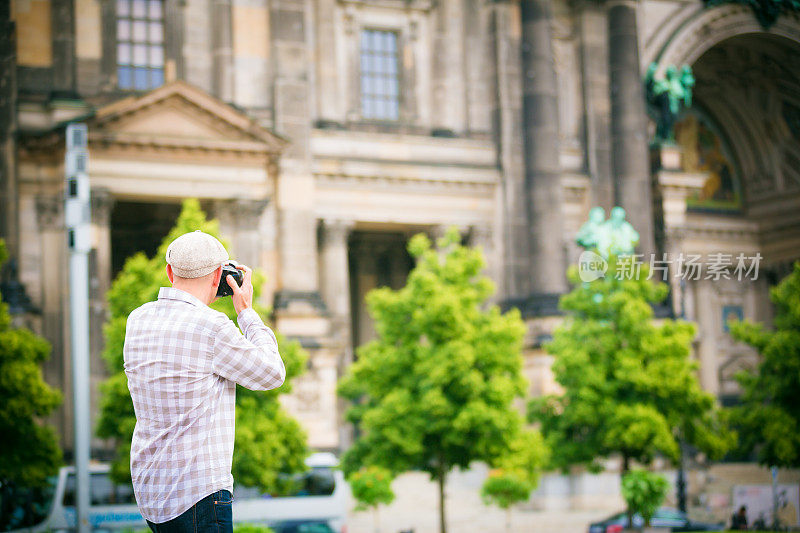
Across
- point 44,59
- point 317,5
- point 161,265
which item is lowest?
point 161,265

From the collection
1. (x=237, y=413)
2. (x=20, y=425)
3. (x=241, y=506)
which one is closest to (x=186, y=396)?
(x=20, y=425)

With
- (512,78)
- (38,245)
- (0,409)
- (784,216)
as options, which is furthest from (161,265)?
(784,216)

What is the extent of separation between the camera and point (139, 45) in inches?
1469

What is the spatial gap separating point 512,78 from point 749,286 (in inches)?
Answer: 869

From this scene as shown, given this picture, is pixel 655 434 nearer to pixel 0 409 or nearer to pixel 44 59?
pixel 0 409

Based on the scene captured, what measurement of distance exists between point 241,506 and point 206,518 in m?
24.5

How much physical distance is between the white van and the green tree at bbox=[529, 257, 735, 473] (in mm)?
6348

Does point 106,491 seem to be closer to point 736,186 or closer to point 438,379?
point 438,379

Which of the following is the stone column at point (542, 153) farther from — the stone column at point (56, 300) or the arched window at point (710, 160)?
the arched window at point (710, 160)

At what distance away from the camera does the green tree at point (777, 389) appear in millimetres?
31078

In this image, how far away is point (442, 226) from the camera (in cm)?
4100

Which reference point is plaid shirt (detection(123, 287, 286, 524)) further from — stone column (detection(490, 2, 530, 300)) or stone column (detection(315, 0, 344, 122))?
stone column (detection(490, 2, 530, 300))

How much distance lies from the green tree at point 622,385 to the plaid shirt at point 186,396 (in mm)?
26316

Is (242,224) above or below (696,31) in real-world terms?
below
